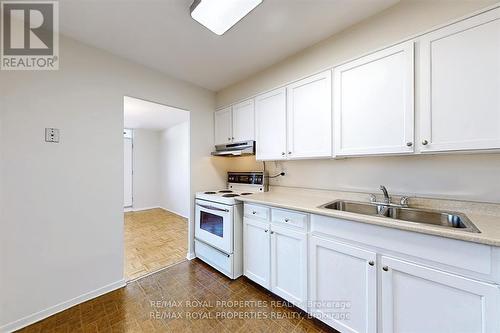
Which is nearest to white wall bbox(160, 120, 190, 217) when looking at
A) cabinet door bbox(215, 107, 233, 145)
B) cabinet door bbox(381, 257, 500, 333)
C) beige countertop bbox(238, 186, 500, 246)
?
cabinet door bbox(215, 107, 233, 145)

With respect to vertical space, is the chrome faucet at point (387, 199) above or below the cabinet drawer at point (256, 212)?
above

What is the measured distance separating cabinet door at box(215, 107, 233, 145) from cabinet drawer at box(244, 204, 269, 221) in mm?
1098

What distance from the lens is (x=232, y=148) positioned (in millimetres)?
2666

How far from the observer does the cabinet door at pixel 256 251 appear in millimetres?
1879

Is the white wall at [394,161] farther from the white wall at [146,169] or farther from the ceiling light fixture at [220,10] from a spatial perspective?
the white wall at [146,169]

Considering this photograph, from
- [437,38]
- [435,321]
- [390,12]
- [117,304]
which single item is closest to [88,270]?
[117,304]

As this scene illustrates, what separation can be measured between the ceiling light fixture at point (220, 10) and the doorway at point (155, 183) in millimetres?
1998

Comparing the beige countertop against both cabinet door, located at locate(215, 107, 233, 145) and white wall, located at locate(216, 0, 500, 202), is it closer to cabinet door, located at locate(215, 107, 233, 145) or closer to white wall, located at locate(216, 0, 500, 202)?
white wall, located at locate(216, 0, 500, 202)

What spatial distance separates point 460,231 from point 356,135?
2.86ft

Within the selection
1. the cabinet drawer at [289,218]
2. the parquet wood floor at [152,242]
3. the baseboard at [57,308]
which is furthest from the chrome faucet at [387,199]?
the baseboard at [57,308]

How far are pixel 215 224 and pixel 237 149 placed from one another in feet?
3.29

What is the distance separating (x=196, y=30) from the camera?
173 cm

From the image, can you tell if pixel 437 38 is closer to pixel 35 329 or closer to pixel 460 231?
pixel 460 231

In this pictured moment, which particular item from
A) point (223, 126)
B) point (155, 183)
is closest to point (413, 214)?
point (223, 126)
